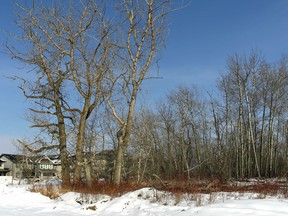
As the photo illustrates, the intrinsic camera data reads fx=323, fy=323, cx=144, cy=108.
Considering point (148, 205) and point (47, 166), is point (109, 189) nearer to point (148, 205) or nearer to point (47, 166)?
point (148, 205)

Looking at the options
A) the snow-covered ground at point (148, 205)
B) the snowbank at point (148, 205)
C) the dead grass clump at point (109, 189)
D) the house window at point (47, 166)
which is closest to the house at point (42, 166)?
the house window at point (47, 166)

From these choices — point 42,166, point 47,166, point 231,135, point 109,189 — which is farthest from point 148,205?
point 47,166

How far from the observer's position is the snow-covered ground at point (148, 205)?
30.2 ft

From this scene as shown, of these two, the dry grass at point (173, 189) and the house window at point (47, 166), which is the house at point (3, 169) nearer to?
the house window at point (47, 166)

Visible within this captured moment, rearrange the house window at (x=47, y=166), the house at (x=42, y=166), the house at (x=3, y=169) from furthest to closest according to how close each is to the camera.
Answer: the house at (x=3, y=169)
the house window at (x=47, y=166)
the house at (x=42, y=166)

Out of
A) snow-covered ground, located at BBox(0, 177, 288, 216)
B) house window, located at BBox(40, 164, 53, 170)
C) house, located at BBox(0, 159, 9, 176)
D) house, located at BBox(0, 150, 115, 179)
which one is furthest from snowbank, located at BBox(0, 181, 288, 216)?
house, located at BBox(0, 159, 9, 176)

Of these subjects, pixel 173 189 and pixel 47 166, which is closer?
pixel 173 189

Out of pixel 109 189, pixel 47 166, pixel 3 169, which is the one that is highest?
pixel 47 166

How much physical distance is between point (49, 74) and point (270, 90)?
81.7 feet

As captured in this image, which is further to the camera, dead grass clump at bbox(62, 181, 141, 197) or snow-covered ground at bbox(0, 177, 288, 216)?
dead grass clump at bbox(62, 181, 141, 197)

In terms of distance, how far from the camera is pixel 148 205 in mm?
11141

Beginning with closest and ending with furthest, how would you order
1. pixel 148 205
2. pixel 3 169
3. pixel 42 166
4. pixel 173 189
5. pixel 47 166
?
pixel 148 205 < pixel 173 189 < pixel 42 166 < pixel 47 166 < pixel 3 169

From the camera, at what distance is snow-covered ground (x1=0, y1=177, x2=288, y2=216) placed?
921cm

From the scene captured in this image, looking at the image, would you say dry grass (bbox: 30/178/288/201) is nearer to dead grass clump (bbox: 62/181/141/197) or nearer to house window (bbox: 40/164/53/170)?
dead grass clump (bbox: 62/181/141/197)
